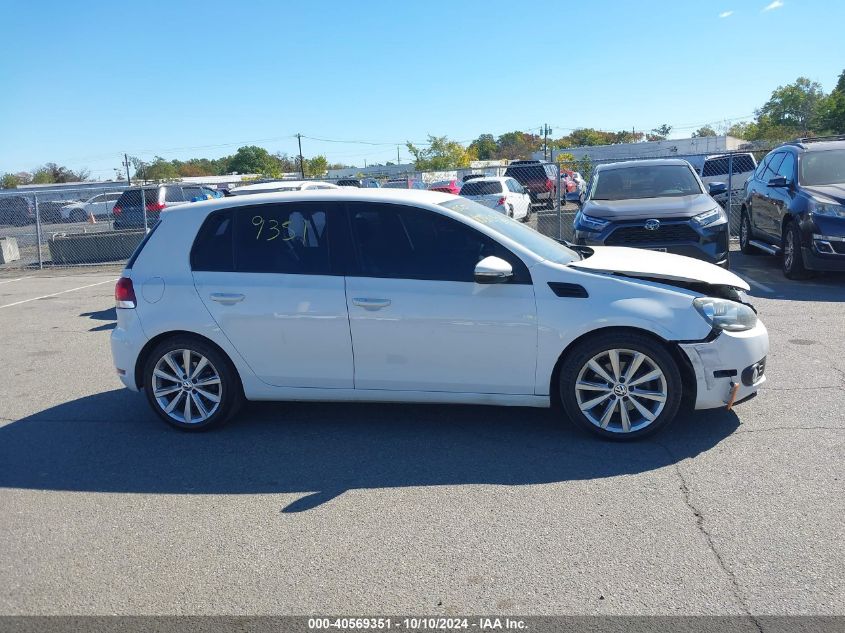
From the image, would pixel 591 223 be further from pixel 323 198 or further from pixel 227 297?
pixel 227 297

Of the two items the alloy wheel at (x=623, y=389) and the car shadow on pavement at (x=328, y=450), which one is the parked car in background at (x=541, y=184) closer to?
the car shadow on pavement at (x=328, y=450)

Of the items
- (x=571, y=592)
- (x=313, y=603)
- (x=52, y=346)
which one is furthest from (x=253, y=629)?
(x=52, y=346)

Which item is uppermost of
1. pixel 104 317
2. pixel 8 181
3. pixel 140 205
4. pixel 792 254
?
pixel 8 181

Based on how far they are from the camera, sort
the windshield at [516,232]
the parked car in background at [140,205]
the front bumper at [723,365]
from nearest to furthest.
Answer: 1. the front bumper at [723,365]
2. the windshield at [516,232]
3. the parked car in background at [140,205]

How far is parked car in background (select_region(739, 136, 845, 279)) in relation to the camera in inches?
393

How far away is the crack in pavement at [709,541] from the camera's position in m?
3.24

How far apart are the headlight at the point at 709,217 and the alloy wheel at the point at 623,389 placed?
17.2 ft

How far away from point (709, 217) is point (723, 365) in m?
5.32

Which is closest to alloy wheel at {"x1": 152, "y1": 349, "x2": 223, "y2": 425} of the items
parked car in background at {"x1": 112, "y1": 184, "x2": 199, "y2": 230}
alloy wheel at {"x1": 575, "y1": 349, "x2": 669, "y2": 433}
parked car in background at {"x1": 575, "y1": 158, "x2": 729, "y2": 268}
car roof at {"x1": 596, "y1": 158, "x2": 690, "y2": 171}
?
alloy wheel at {"x1": 575, "y1": 349, "x2": 669, "y2": 433}

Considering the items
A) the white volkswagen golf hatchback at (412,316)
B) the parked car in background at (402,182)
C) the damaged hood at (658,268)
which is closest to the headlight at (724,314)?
the white volkswagen golf hatchback at (412,316)

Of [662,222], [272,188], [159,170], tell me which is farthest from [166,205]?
[159,170]

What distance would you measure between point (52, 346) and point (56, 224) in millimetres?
33270

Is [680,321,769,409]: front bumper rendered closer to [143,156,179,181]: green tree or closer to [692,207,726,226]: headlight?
[692,207,726,226]: headlight

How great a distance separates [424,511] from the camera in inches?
169
